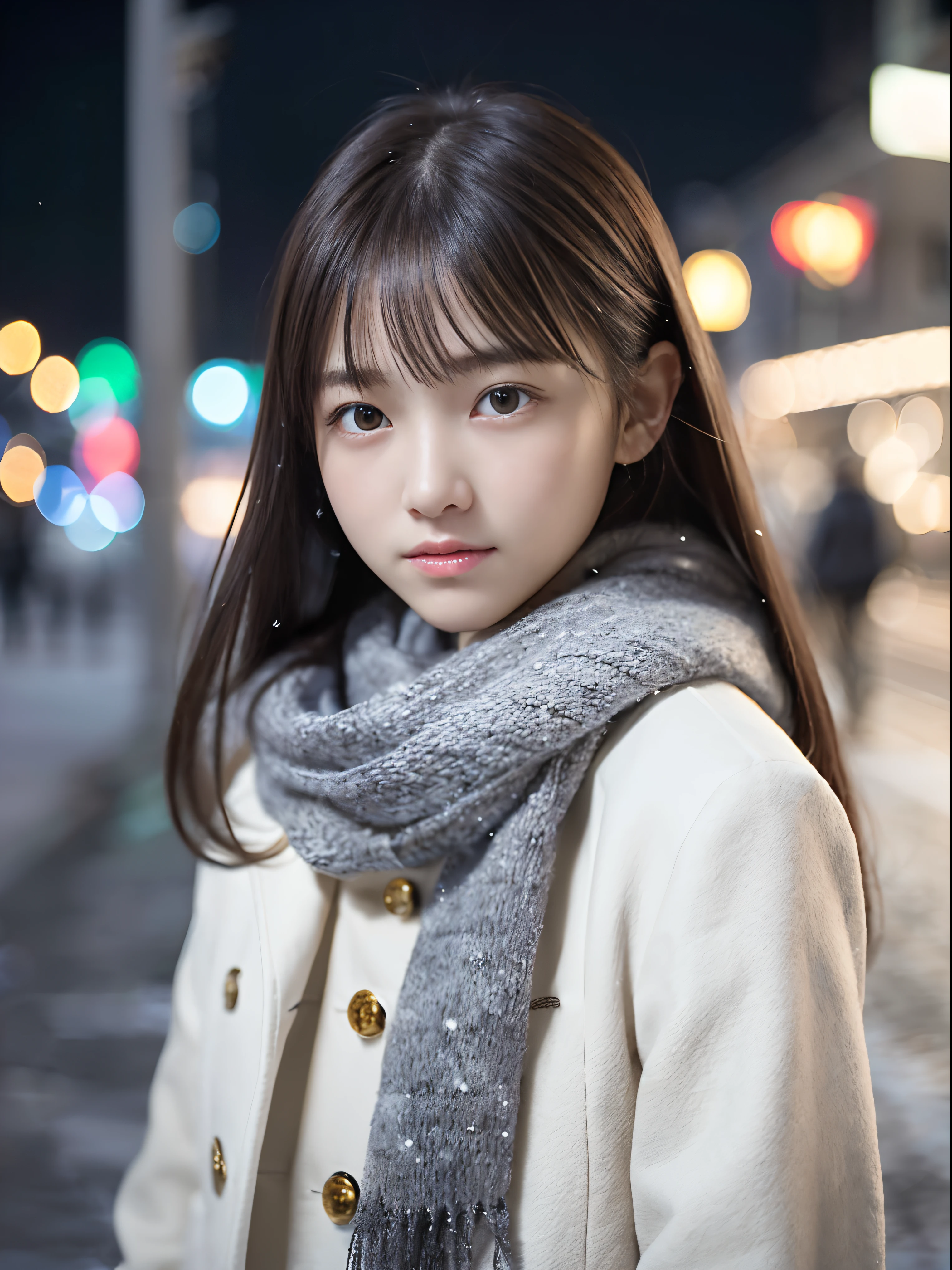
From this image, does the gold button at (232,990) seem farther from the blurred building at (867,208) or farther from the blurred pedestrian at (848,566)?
the blurred pedestrian at (848,566)

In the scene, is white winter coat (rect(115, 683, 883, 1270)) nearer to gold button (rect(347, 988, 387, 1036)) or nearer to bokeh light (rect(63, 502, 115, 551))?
gold button (rect(347, 988, 387, 1036))

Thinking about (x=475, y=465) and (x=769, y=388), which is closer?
(x=475, y=465)

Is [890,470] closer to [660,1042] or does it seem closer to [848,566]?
[848,566]

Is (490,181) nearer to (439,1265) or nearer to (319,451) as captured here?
(319,451)

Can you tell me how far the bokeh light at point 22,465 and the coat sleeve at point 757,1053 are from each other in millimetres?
729

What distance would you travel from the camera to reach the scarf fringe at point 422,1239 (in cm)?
55

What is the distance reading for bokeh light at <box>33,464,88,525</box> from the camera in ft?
2.93

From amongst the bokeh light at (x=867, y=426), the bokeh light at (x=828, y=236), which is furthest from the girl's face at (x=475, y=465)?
the bokeh light at (x=867, y=426)

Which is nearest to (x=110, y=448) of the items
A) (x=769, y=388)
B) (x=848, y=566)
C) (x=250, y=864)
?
(x=250, y=864)

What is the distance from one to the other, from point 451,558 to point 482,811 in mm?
167

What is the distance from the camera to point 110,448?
1119mm

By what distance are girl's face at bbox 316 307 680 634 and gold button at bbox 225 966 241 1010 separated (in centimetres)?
35

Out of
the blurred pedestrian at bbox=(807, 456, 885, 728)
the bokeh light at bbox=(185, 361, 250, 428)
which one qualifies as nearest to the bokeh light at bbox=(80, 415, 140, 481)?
the bokeh light at bbox=(185, 361, 250, 428)

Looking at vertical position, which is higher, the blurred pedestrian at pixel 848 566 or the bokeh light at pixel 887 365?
the bokeh light at pixel 887 365
